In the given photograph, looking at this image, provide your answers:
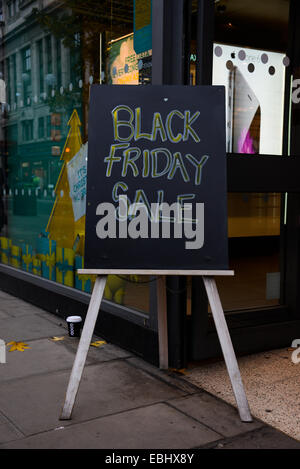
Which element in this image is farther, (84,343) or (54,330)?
(54,330)

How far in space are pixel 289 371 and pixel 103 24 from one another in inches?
146

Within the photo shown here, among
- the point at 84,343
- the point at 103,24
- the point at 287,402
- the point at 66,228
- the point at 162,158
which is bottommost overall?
the point at 287,402

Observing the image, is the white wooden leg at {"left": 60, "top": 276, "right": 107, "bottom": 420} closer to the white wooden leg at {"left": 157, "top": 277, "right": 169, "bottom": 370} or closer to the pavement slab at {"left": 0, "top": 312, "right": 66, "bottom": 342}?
the white wooden leg at {"left": 157, "top": 277, "right": 169, "bottom": 370}

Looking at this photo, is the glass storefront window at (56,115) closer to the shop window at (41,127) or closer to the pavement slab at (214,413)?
the shop window at (41,127)

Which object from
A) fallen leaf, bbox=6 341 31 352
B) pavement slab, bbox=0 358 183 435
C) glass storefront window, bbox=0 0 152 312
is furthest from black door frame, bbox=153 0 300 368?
fallen leaf, bbox=6 341 31 352

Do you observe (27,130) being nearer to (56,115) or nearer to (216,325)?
(56,115)

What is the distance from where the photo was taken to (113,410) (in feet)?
10.5

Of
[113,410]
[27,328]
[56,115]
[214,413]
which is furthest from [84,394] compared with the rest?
[56,115]

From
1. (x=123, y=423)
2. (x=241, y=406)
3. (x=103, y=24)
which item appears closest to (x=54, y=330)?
(x=123, y=423)

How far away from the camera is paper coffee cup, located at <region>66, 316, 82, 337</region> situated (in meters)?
4.70

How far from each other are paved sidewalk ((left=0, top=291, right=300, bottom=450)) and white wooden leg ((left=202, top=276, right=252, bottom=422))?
0.31 ft

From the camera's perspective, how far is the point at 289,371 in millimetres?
3951

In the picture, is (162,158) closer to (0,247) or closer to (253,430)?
(253,430)

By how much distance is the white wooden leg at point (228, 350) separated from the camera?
3.04 m
